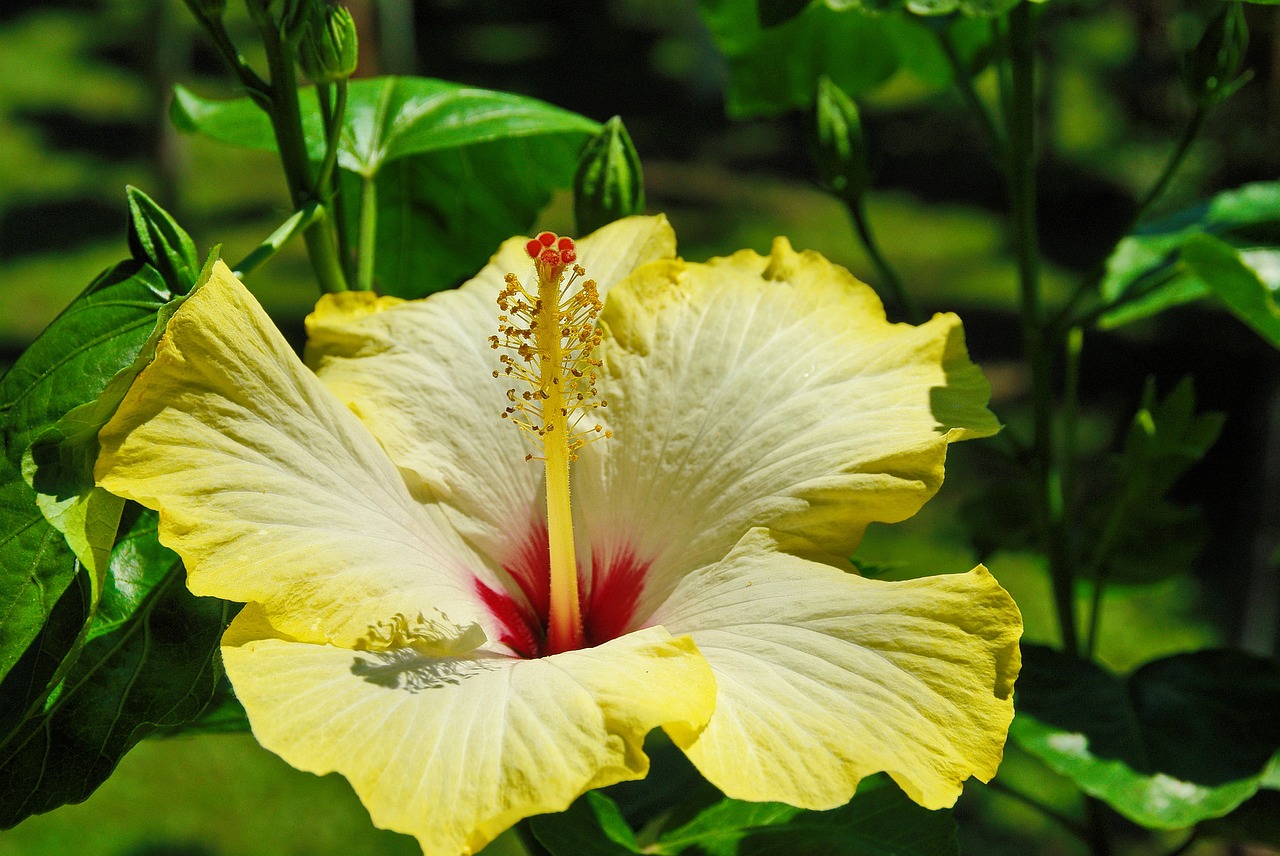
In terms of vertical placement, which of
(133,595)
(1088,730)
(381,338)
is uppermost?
(381,338)

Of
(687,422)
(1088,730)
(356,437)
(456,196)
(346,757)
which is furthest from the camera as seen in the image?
(456,196)

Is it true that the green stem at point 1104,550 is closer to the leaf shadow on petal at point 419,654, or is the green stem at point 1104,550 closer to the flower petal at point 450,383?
the flower petal at point 450,383

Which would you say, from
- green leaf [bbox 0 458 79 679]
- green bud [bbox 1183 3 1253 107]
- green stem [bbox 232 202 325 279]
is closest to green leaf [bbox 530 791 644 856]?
green leaf [bbox 0 458 79 679]

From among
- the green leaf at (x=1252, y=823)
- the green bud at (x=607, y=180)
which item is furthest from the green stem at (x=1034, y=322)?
the green bud at (x=607, y=180)

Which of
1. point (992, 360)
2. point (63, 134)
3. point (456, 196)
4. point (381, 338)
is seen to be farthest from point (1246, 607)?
point (63, 134)

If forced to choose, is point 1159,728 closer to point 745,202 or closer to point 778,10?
point 778,10

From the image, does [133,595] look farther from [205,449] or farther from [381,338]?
[381,338]

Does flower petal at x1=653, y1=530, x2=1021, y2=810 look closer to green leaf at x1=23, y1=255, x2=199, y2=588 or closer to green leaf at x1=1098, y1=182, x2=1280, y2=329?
green leaf at x1=23, y1=255, x2=199, y2=588
